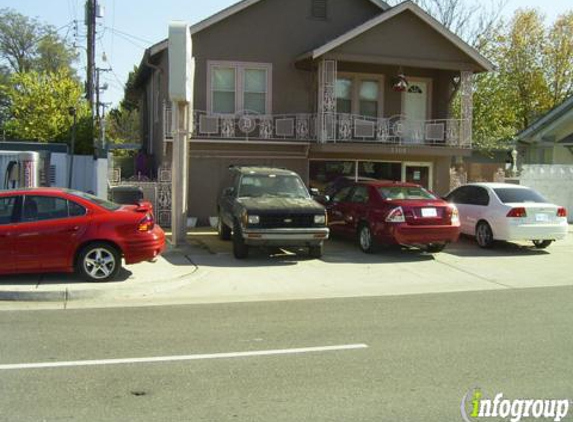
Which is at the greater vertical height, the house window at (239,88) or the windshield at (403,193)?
the house window at (239,88)

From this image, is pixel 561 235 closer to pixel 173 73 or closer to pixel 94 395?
pixel 173 73

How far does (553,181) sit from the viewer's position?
2030 centimetres

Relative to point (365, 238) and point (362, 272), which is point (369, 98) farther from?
point (362, 272)

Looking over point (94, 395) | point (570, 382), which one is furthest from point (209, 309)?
point (570, 382)

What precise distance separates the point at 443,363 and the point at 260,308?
10.1 ft

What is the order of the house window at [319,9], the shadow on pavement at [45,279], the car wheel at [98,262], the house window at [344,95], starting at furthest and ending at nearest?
the house window at [344,95] → the house window at [319,9] → the car wheel at [98,262] → the shadow on pavement at [45,279]

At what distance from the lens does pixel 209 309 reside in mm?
8281

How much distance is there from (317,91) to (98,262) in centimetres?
1111

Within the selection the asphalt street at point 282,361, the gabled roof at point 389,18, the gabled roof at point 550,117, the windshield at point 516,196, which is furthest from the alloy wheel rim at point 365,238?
the gabled roof at point 550,117

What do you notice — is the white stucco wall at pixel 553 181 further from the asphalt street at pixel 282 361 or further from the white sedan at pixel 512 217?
the asphalt street at pixel 282 361

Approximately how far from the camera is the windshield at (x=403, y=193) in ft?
43.4

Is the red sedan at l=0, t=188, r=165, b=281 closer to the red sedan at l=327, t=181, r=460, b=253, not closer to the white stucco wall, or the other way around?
the red sedan at l=327, t=181, r=460, b=253

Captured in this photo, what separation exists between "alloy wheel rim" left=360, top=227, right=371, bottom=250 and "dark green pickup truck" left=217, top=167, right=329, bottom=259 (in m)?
1.29

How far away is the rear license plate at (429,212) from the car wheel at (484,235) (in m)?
2.21
